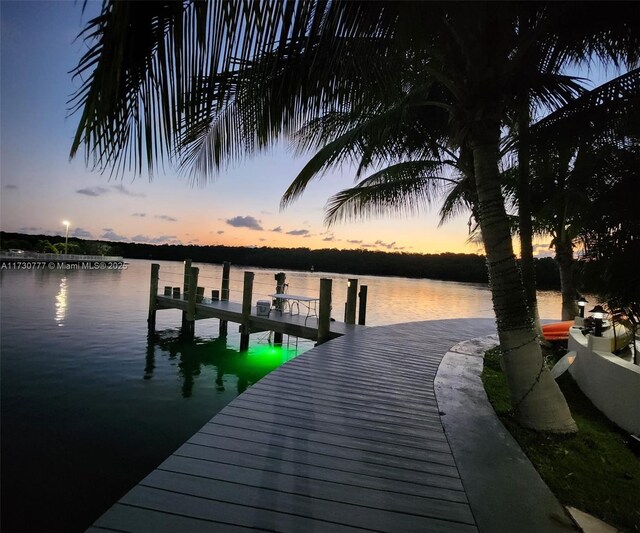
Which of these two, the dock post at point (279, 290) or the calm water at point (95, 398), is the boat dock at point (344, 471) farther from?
the dock post at point (279, 290)

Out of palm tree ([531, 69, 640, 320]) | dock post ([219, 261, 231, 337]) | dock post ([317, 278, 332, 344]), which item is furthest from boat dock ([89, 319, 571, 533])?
dock post ([219, 261, 231, 337])

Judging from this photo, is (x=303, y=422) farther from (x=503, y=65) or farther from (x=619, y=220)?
(x=503, y=65)

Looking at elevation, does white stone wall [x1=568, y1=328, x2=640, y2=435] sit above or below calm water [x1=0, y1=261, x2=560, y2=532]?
above

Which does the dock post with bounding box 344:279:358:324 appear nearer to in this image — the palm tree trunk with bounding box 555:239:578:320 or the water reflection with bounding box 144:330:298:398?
the water reflection with bounding box 144:330:298:398

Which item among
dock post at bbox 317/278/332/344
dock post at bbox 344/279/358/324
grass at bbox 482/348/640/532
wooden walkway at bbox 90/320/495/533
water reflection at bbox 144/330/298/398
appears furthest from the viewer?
dock post at bbox 344/279/358/324

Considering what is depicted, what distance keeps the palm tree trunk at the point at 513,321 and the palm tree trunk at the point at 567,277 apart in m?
6.10

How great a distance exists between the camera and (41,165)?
8.05 metres

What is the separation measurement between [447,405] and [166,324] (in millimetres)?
14805

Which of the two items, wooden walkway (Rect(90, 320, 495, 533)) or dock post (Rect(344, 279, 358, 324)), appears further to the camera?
dock post (Rect(344, 279, 358, 324))

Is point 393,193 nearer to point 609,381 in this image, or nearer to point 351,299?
point 351,299

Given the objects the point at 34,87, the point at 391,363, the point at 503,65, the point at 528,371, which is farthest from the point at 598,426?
the point at 34,87

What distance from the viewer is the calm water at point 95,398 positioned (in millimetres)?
4727

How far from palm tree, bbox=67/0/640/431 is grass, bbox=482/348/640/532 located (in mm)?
209

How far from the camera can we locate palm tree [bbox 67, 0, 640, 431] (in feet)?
5.99
